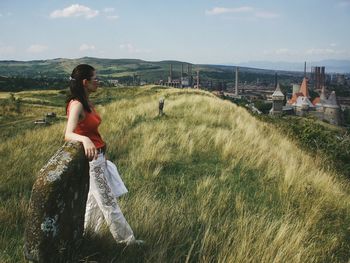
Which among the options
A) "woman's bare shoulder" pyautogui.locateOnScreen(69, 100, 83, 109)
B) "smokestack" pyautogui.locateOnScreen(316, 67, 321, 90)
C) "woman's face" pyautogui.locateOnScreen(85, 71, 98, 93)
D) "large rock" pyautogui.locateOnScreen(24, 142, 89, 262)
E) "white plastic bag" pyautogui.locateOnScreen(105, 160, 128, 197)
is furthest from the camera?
"smokestack" pyautogui.locateOnScreen(316, 67, 321, 90)

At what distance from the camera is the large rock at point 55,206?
2643mm

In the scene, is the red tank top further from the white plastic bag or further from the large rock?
the large rock

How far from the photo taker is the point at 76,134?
3199mm

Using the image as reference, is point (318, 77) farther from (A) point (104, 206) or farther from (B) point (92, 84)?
(A) point (104, 206)

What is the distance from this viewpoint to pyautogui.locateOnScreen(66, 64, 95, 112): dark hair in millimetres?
3488

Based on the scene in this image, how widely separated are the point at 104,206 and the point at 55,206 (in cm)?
89

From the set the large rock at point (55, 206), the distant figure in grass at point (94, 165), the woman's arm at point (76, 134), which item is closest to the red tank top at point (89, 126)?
the distant figure in grass at point (94, 165)

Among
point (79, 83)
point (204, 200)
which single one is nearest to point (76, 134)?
point (79, 83)

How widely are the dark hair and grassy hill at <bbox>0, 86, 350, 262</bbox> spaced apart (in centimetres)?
131

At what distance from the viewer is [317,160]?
9.78m

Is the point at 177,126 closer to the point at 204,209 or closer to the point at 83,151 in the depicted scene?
the point at 204,209

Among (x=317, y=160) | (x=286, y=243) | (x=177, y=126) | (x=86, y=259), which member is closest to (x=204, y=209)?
(x=286, y=243)

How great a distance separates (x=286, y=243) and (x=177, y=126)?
28.1 ft

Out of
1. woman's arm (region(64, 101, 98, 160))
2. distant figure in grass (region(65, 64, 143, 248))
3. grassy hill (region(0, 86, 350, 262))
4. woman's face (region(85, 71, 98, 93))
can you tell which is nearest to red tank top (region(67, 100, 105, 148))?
distant figure in grass (region(65, 64, 143, 248))
